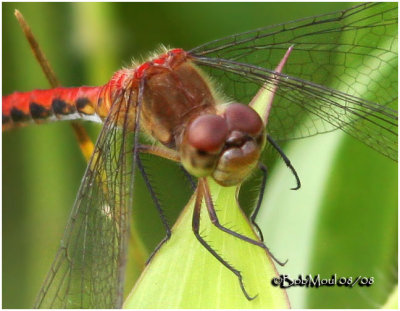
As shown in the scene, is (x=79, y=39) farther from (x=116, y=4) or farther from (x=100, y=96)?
(x=100, y=96)

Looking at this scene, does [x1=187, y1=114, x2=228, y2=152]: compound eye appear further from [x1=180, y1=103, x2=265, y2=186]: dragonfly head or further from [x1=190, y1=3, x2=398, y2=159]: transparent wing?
[x1=190, y1=3, x2=398, y2=159]: transparent wing

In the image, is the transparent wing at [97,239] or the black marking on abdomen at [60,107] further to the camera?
the black marking on abdomen at [60,107]

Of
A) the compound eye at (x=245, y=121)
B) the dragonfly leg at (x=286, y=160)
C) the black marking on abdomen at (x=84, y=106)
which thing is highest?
the black marking on abdomen at (x=84, y=106)

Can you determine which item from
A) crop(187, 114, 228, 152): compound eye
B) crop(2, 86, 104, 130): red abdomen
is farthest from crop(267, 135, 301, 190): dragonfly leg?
crop(2, 86, 104, 130): red abdomen

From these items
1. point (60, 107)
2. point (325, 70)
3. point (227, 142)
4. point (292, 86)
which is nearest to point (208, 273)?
point (227, 142)

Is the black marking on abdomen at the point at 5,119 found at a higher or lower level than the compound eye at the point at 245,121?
higher

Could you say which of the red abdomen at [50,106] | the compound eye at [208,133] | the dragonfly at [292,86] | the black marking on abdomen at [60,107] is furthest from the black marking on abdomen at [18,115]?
the compound eye at [208,133]

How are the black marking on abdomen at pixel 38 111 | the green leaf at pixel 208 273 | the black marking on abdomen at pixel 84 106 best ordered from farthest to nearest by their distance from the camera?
the black marking on abdomen at pixel 38 111, the black marking on abdomen at pixel 84 106, the green leaf at pixel 208 273

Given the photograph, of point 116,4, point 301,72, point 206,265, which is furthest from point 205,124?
point 116,4

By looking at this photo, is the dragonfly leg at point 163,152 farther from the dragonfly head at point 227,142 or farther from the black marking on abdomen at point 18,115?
the black marking on abdomen at point 18,115
